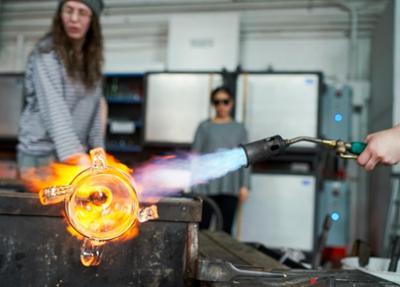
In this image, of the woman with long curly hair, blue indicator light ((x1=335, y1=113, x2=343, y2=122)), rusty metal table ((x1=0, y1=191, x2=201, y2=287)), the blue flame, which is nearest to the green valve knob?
the blue flame

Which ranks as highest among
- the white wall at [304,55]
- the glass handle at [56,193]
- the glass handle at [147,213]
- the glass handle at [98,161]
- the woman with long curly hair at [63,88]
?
the white wall at [304,55]

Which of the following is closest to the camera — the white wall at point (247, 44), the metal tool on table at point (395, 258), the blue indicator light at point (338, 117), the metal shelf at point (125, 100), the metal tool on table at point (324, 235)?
the metal tool on table at point (395, 258)

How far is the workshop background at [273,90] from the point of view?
367cm

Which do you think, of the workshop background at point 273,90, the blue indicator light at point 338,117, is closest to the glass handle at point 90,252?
the workshop background at point 273,90

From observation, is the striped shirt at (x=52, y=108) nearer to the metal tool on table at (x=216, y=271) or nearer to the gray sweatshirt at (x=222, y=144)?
the metal tool on table at (x=216, y=271)

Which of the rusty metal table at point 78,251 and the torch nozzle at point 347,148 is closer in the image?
the rusty metal table at point 78,251

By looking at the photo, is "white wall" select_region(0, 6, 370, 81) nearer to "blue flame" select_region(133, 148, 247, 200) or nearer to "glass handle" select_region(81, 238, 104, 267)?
"blue flame" select_region(133, 148, 247, 200)

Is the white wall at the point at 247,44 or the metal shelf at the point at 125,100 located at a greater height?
the white wall at the point at 247,44

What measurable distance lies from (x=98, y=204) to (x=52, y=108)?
2.24ft

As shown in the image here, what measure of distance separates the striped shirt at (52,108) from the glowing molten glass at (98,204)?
574mm

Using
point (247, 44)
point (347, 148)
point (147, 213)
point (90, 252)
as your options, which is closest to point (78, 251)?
point (90, 252)

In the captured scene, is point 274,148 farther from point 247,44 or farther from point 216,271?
point 247,44

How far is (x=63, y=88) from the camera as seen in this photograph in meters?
1.40

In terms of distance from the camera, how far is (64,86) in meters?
1.40
